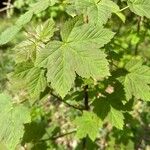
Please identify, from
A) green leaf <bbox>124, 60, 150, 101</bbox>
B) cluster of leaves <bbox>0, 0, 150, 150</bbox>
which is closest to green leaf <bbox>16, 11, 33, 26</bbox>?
cluster of leaves <bbox>0, 0, 150, 150</bbox>

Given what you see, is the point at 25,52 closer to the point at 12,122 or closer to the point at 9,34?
the point at 9,34

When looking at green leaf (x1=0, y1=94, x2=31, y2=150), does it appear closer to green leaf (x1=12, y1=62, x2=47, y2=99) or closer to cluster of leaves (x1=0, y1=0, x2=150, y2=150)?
cluster of leaves (x1=0, y1=0, x2=150, y2=150)

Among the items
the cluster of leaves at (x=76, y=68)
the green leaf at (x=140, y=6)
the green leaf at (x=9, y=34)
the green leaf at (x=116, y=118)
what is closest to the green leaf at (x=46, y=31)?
the cluster of leaves at (x=76, y=68)

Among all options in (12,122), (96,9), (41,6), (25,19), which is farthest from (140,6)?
(12,122)

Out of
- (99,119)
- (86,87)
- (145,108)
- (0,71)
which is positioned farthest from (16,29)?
(0,71)

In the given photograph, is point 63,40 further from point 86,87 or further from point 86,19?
point 86,87
